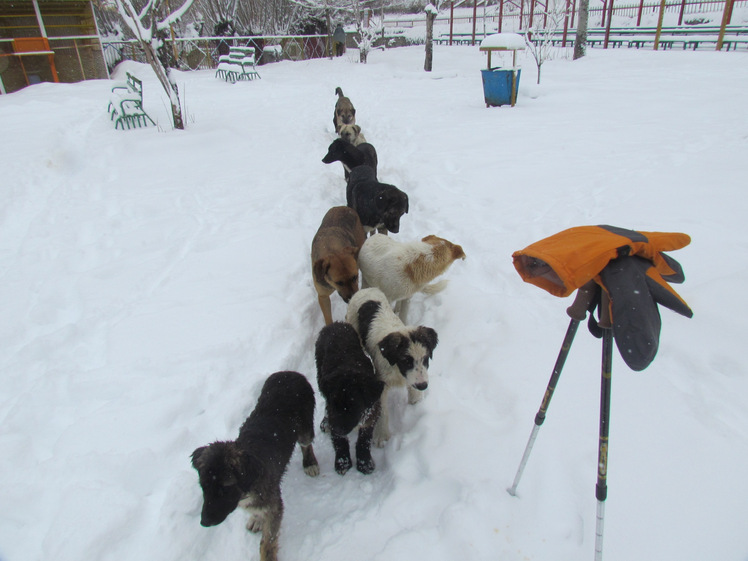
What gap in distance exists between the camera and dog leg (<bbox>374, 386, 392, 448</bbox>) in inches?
A: 134

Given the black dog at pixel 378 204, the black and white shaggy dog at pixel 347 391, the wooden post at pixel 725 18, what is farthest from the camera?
the wooden post at pixel 725 18

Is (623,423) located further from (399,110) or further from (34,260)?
(399,110)

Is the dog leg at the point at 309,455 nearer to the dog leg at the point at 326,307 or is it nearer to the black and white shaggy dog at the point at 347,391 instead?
the black and white shaggy dog at the point at 347,391

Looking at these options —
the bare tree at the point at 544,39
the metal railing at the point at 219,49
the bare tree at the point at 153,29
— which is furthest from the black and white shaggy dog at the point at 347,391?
the metal railing at the point at 219,49

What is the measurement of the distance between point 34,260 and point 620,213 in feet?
24.8

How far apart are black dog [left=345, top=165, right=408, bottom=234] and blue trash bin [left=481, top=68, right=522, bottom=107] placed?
7640 millimetres

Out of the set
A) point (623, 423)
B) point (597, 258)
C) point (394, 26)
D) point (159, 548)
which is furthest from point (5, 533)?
point (394, 26)

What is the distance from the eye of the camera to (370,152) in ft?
25.8

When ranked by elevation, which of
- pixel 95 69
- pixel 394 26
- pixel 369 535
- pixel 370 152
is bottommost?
pixel 369 535

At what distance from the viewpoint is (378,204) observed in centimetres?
580

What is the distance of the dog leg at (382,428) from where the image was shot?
3.41 m

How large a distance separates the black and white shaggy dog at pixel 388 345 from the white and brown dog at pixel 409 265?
0.26 meters

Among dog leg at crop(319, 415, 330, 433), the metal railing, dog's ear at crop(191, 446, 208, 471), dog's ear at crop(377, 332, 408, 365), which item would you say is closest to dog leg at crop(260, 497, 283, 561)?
dog's ear at crop(191, 446, 208, 471)

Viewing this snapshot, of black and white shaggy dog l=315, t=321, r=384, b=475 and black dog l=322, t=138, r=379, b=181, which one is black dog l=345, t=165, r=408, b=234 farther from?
black and white shaggy dog l=315, t=321, r=384, b=475
